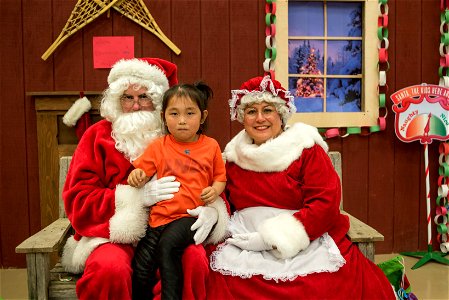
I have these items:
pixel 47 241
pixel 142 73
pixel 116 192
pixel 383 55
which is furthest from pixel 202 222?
pixel 383 55

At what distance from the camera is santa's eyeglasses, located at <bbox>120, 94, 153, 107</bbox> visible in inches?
83.8

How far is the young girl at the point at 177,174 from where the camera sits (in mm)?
1770

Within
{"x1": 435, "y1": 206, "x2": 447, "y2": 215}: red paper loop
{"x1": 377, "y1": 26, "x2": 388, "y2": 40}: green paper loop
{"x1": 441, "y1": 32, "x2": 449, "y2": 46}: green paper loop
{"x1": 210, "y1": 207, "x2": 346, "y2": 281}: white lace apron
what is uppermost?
{"x1": 377, "y1": 26, "x2": 388, "y2": 40}: green paper loop

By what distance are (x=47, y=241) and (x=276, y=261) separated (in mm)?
983

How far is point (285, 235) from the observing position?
5.97 ft

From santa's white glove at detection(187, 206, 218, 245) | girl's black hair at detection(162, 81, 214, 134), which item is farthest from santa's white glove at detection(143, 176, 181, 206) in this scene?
girl's black hair at detection(162, 81, 214, 134)

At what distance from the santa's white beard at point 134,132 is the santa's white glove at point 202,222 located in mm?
417

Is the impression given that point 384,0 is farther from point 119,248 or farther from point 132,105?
point 119,248

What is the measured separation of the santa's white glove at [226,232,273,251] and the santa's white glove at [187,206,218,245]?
129 mm

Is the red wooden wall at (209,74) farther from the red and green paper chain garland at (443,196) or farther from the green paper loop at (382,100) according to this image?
the green paper loop at (382,100)

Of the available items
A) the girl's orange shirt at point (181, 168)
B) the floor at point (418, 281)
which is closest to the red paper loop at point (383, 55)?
the floor at point (418, 281)

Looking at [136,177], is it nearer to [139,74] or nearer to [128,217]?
A: [128,217]

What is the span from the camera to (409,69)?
3.46 m

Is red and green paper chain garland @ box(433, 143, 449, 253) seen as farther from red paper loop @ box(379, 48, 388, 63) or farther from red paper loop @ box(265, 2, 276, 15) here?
red paper loop @ box(265, 2, 276, 15)
